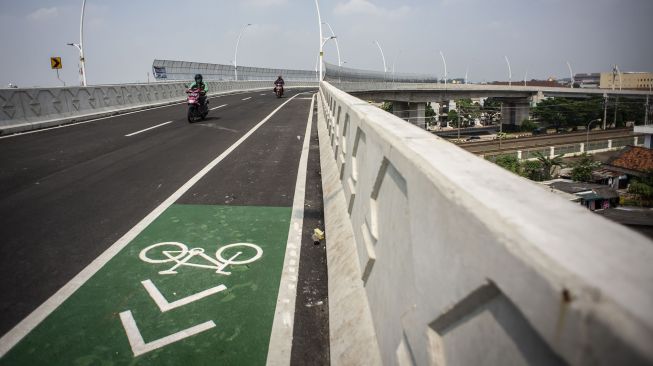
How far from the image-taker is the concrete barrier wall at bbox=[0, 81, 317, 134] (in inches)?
554

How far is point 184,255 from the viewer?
15.6 ft

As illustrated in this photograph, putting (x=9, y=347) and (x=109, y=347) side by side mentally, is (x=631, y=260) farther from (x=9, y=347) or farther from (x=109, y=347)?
(x=9, y=347)

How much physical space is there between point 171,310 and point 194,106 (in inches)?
550

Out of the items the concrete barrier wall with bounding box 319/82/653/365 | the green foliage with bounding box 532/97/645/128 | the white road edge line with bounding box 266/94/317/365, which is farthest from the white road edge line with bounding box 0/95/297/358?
the green foliage with bounding box 532/97/645/128

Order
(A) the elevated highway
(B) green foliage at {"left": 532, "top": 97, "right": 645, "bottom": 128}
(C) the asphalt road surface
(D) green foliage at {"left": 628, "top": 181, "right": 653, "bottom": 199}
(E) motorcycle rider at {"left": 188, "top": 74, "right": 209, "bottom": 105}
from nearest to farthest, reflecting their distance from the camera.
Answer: (A) the elevated highway, (C) the asphalt road surface, (E) motorcycle rider at {"left": 188, "top": 74, "right": 209, "bottom": 105}, (D) green foliage at {"left": 628, "top": 181, "right": 653, "bottom": 199}, (B) green foliage at {"left": 532, "top": 97, "right": 645, "bottom": 128}

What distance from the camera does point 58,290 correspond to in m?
3.94

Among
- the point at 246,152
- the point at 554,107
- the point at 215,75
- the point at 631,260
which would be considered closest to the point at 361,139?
the point at 631,260

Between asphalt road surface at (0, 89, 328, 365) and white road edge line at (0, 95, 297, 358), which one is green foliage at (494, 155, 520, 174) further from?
white road edge line at (0, 95, 297, 358)

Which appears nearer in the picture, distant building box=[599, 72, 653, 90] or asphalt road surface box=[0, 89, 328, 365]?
asphalt road surface box=[0, 89, 328, 365]

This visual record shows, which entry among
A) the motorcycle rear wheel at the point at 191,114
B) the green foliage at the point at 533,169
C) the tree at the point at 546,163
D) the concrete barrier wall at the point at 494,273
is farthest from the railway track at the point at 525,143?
the concrete barrier wall at the point at 494,273

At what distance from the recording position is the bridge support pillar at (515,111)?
89250 millimetres

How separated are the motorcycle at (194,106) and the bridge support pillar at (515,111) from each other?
84829 mm

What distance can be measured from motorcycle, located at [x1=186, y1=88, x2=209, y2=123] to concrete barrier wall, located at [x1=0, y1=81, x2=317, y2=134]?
16.2 feet

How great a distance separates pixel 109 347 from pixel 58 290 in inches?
48.7
